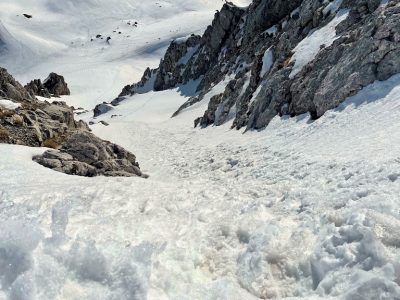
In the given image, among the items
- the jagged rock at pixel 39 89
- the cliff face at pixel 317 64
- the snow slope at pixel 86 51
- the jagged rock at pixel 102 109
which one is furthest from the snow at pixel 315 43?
the jagged rock at pixel 39 89

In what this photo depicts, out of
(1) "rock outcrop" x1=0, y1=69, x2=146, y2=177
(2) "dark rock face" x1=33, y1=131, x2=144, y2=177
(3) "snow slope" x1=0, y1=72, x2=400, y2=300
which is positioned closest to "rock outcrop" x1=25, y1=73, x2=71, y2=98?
(1) "rock outcrop" x1=0, y1=69, x2=146, y2=177

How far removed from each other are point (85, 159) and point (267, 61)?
79.3 ft

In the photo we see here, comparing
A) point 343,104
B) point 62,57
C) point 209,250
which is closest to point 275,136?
point 343,104

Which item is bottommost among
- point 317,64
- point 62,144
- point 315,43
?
point 62,144

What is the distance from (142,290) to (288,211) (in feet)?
18.3

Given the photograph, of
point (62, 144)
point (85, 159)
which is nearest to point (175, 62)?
point (62, 144)

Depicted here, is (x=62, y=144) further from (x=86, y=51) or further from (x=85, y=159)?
(x=86, y=51)

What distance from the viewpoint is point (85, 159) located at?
24156 millimetres

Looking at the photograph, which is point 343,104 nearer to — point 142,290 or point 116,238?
point 116,238

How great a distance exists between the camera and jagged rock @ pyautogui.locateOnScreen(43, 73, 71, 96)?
434 ft

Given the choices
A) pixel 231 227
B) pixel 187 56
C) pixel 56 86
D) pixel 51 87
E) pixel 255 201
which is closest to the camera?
pixel 231 227

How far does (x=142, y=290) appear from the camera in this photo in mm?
7688

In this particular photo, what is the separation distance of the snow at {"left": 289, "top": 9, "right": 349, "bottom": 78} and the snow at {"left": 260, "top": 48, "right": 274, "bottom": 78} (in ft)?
17.3

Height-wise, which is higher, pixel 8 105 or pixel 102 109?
pixel 8 105
